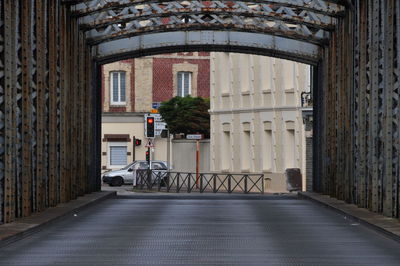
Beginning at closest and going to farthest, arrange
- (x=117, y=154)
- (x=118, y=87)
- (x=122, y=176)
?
1. (x=122, y=176)
2. (x=117, y=154)
3. (x=118, y=87)

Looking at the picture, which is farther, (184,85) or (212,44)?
(184,85)

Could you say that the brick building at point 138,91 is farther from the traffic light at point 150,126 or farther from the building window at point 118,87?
the traffic light at point 150,126

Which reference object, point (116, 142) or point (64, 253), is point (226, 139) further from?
point (64, 253)

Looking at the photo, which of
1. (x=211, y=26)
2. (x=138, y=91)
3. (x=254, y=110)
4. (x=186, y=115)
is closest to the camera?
(x=211, y=26)

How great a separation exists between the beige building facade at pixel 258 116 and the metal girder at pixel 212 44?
14802 mm

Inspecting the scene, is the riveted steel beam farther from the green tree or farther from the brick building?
the brick building

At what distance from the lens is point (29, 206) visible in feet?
69.5

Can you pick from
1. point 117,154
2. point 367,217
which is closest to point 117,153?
point 117,154

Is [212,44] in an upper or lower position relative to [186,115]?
upper

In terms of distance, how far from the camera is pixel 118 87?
2808 inches

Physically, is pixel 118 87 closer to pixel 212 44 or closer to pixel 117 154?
pixel 117 154

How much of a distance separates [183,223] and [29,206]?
9.46 feet

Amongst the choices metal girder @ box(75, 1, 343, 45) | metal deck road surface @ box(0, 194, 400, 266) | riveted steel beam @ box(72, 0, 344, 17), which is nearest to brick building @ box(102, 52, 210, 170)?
metal girder @ box(75, 1, 343, 45)

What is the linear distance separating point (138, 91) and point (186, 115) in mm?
8873
